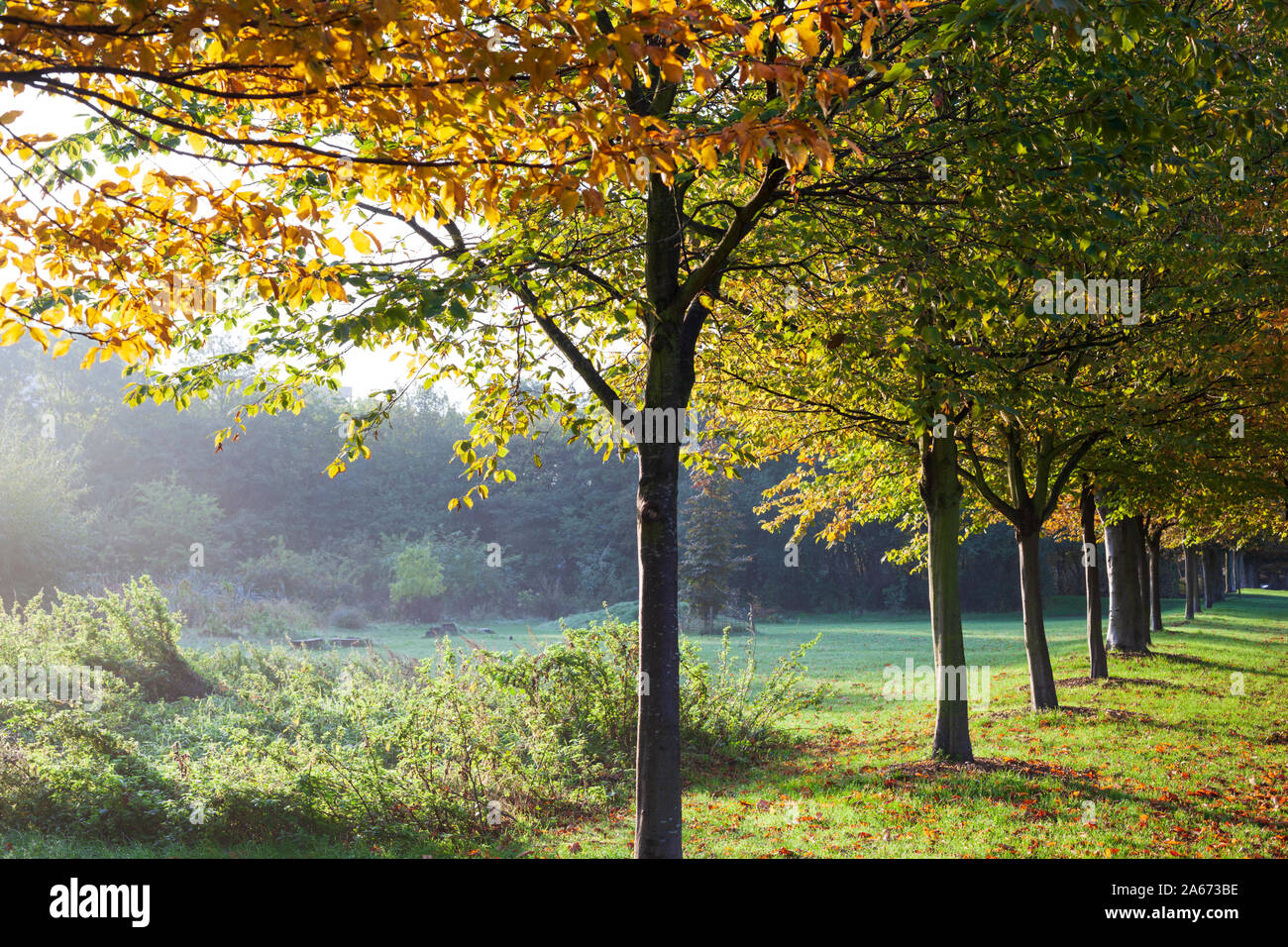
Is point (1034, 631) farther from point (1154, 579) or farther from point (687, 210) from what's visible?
point (1154, 579)

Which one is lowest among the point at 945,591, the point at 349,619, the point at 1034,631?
the point at 349,619

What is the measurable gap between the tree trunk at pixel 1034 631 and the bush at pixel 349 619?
30.4 metres

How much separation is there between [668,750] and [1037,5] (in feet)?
14.7

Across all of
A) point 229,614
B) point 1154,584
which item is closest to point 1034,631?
point 1154,584

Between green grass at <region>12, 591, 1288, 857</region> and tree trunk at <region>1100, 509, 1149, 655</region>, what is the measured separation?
9.57 ft

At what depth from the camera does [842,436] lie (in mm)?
10789

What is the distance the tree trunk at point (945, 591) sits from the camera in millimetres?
9914

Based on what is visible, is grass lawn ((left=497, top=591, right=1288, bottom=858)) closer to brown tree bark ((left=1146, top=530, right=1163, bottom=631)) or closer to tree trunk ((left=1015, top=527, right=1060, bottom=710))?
tree trunk ((left=1015, top=527, right=1060, bottom=710))

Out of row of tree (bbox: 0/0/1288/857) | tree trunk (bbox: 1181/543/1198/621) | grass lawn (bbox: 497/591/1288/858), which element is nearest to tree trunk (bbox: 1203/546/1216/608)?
tree trunk (bbox: 1181/543/1198/621)

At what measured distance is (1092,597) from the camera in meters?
17.7

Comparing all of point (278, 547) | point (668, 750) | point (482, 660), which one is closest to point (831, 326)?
point (668, 750)

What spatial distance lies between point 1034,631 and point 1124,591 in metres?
8.89

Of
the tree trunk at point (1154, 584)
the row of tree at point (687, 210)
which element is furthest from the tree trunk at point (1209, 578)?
the row of tree at point (687, 210)
